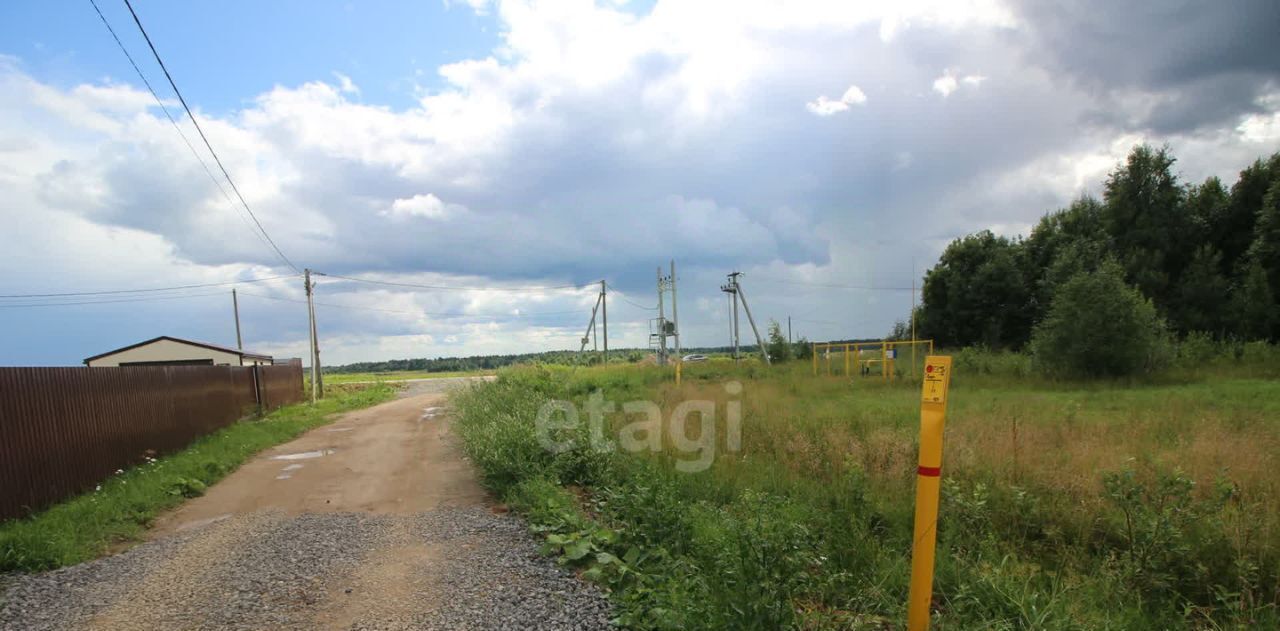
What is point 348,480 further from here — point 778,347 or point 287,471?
point 778,347

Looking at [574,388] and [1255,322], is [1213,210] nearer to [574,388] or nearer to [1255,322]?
[1255,322]

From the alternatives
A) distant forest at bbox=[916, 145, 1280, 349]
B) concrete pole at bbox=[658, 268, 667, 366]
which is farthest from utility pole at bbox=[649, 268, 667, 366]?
distant forest at bbox=[916, 145, 1280, 349]

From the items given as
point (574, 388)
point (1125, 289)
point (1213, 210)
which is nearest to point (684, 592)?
point (574, 388)

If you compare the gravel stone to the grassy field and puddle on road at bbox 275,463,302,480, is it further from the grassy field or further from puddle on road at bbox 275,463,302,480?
puddle on road at bbox 275,463,302,480

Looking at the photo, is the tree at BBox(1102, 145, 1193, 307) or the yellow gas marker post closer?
the yellow gas marker post

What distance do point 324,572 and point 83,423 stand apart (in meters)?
6.03

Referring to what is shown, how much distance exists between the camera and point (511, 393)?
14688 millimetres

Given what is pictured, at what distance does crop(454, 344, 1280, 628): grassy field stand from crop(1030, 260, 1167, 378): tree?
9.90 metres

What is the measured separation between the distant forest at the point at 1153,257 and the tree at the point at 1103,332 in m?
6.67

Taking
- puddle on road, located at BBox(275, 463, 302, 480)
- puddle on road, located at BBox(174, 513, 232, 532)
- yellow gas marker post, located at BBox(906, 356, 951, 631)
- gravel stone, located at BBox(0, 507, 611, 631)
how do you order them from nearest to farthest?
1. yellow gas marker post, located at BBox(906, 356, 951, 631)
2. gravel stone, located at BBox(0, 507, 611, 631)
3. puddle on road, located at BBox(174, 513, 232, 532)
4. puddle on road, located at BBox(275, 463, 302, 480)

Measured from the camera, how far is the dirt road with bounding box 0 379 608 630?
416 cm

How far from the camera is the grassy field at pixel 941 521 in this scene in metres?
3.72

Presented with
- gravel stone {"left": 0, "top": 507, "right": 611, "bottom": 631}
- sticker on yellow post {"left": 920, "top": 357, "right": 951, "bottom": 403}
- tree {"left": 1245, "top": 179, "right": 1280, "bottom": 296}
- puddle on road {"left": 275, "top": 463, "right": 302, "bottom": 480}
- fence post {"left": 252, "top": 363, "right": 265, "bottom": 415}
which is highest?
tree {"left": 1245, "top": 179, "right": 1280, "bottom": 296}

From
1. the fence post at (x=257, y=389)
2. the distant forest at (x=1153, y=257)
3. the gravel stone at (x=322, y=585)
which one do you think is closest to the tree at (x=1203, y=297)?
the distant forest at (x=1153, y=257)
